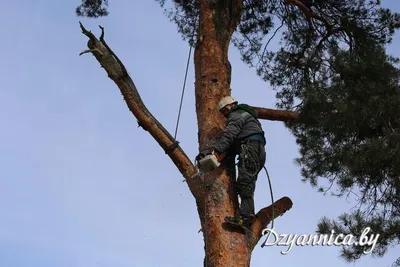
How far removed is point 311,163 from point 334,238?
43.8 inches

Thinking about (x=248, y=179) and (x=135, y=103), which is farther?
(x=135, y=103)

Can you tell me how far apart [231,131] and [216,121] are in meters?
0.31

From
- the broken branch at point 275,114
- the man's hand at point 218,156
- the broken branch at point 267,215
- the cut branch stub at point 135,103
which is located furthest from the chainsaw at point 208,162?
the broken branch at point 275,114

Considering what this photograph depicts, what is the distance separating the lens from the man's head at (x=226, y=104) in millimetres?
4809

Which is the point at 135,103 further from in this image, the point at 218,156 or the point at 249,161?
the point at 249,161

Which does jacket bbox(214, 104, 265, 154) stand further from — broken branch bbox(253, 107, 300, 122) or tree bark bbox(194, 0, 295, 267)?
broken branch bbox(253, 107, 300, 122)

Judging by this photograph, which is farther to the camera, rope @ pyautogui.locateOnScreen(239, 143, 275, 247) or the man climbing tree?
rope @ pyautogui.locateOnScreen(239, 143, 275, 247)

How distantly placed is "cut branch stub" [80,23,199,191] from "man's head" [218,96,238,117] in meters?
0.50

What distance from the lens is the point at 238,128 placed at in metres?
4.58

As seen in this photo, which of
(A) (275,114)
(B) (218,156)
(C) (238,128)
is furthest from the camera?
(A) (275,114)

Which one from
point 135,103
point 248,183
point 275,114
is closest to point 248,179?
point 248,183

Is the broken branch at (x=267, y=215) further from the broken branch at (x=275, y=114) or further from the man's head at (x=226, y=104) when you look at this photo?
the broken branch at (x=275, y=114)

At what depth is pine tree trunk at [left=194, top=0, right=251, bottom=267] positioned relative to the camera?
4066 mm

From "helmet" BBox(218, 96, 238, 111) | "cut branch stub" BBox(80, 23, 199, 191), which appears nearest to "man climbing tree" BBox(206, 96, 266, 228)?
"helmet" BBox(218, 96, 238, 111)
